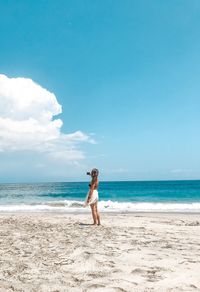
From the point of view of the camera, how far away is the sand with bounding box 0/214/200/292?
501 cm

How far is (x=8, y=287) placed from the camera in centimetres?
495

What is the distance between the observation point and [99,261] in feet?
20.7

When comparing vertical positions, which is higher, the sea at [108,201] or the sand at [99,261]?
the sand at [99,261]

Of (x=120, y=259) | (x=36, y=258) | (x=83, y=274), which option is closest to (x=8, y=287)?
(x=83, y=274)

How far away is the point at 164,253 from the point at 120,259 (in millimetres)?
1103

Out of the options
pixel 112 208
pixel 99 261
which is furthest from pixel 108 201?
pixel 99 261

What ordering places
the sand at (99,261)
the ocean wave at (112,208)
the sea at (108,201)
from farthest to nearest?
the sea at (108,201), the ocean wave at (112,208), the sand at (99,261)

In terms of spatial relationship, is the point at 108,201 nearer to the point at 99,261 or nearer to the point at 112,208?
the point at 112,208

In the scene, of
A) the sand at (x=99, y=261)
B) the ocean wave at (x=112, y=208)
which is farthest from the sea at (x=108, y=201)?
the sand at (x=99, y=261)

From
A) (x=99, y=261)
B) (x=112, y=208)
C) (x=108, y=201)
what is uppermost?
(x=99, y=261)

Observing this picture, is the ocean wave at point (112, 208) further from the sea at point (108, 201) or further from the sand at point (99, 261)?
the sand at point (99, 261)

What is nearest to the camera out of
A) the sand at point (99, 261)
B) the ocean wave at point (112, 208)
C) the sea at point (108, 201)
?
the sand at point (99, 261)

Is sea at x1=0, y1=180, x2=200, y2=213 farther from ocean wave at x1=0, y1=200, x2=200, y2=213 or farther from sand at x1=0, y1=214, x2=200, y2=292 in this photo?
sand at x1=0, y1=214, x2=200, y2=292

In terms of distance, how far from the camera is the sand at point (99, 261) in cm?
501
